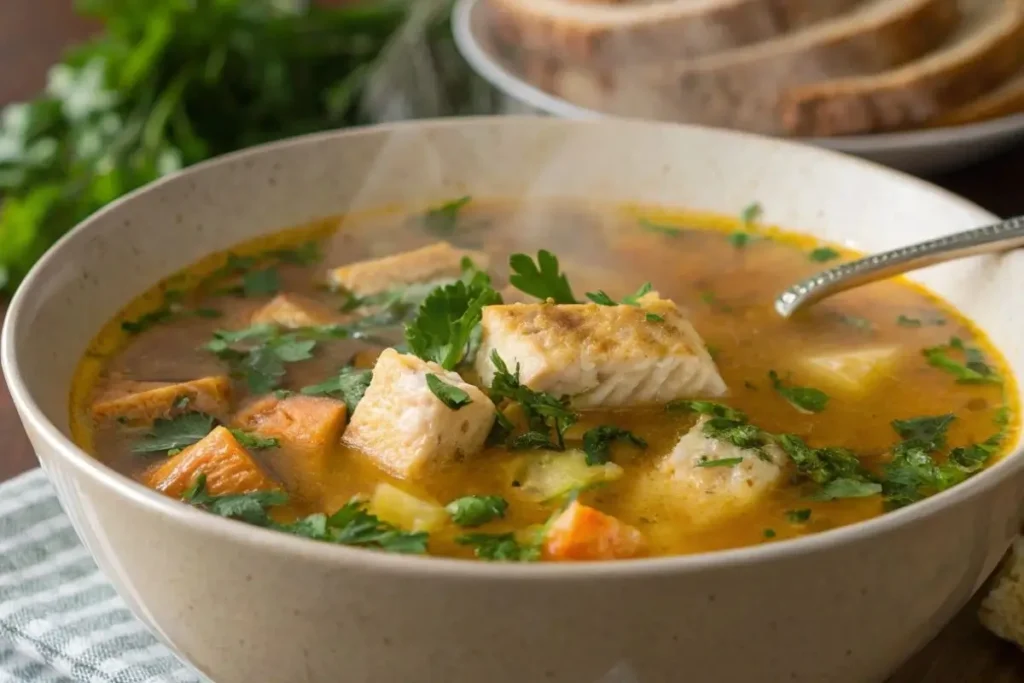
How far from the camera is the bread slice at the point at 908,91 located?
3135mm

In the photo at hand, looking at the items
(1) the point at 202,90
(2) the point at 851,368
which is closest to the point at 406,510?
(2) the point at 851,368

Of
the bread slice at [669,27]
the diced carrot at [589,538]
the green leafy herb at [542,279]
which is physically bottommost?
the diced carrot at [589,538]

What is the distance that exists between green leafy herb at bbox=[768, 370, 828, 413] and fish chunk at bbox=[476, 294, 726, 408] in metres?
0.12

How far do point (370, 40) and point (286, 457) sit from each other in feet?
9.14

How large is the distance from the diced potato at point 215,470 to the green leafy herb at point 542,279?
66cm

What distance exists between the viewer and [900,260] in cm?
225

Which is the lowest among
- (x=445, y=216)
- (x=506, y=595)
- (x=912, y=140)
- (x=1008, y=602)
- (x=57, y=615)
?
(x=57, y=615)

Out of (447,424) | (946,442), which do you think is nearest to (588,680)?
(447,424)

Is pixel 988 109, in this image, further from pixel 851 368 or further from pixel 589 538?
pixel 589 538

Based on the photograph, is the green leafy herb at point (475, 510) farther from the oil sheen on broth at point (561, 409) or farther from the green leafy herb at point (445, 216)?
the green leafy herb at point (445, 216)

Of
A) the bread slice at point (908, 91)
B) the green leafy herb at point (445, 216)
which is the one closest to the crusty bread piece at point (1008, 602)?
the green leafy herb at point (445, 216)

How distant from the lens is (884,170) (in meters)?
2.54

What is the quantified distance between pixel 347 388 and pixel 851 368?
0.92 metres

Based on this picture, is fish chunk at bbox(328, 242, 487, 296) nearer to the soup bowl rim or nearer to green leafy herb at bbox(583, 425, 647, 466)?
green leafy herb at bbox(583, 425, 647, 466)
